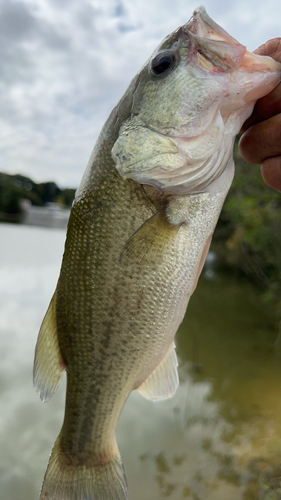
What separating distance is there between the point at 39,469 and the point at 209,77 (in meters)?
6.19

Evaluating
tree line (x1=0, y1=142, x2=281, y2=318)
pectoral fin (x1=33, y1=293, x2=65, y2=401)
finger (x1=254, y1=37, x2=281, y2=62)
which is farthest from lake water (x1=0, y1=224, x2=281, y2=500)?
finger (x1=254, y1=37, x2=281, y2=62)

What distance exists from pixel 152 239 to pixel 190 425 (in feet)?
20.9

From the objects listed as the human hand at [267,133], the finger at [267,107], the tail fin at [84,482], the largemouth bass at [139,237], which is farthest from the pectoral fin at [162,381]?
the finger at [267,107]

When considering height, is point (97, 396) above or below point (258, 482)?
above

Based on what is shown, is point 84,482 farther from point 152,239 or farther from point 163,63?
point 163,63

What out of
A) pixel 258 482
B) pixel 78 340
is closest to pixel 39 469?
pixel 258 482

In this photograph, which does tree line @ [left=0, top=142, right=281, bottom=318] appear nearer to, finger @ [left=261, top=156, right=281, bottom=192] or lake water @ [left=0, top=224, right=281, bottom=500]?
lake water @ [left=0, top=224, right=281, bottom=500]

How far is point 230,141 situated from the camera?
1.55 metres

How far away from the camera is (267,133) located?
61.4 inches

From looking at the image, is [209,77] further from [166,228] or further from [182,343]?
[182,343]

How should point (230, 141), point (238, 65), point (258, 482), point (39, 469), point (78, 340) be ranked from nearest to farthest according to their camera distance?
point (238, 65), point (230, 141), point (78, 340), point (258, 482), point (39, 469)

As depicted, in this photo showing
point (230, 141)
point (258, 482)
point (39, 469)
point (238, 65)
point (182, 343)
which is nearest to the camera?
point (238, 65)

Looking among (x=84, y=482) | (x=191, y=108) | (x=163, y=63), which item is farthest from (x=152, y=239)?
(x=84, y=482)

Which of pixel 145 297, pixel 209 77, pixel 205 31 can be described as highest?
pixel 205 31
